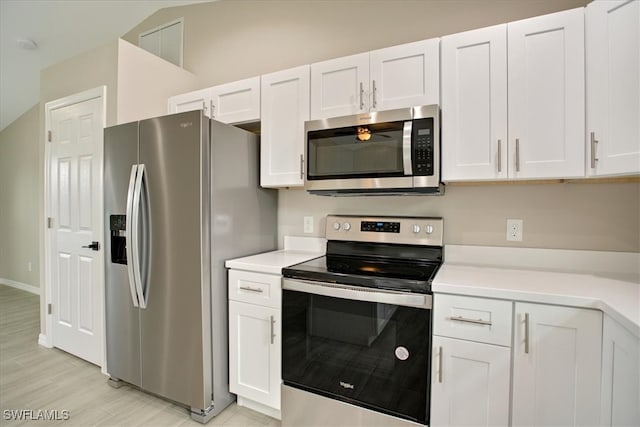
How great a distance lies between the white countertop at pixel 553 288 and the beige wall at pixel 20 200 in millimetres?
5384

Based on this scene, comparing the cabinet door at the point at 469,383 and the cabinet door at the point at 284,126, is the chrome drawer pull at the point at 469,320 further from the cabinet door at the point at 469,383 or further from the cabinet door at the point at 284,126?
the cabinet door at the point at 284,126

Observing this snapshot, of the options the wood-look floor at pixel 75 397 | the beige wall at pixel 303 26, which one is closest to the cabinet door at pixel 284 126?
the beige wall at pixel 303 26

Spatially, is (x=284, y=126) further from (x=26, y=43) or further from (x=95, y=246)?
(x=26, y=43)

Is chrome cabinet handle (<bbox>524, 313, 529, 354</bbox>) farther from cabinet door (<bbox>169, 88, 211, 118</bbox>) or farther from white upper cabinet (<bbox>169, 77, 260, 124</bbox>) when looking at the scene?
cabinet door (<bbox>169, 88, 211, 118</bbox>)

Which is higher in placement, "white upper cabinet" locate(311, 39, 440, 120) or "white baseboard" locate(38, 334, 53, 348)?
"white upper cabinet" locate(311, 39, 440, 120)

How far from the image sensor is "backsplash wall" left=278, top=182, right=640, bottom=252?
1.59m

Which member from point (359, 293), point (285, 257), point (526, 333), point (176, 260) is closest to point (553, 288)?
point (526, 333)

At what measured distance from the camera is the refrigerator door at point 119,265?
2041mm

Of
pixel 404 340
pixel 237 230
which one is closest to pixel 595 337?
pixel 404 340

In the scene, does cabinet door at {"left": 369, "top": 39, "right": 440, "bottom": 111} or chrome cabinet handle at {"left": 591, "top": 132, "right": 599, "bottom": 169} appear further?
cabinet door at {"left": 369, "top": 39, "right": 440, "bottom": 111}

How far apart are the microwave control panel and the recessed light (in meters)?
3.92

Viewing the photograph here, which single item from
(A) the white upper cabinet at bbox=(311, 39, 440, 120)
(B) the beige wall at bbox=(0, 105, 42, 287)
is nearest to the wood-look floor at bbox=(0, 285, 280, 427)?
(A) the white upper cabinet at bbox=(311, 39, 440, 120)

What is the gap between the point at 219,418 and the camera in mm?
1858

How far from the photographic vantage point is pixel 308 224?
2.39m
